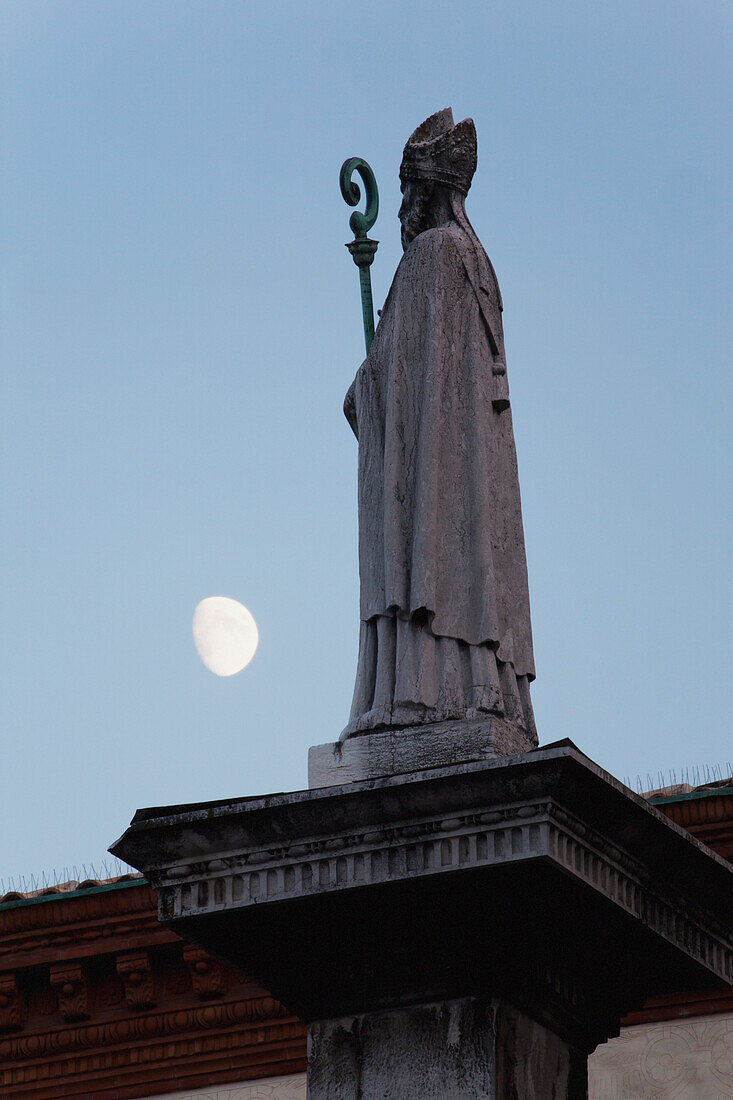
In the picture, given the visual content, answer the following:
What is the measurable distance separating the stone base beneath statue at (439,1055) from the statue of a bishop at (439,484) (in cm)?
102

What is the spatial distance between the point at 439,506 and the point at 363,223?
157 cm

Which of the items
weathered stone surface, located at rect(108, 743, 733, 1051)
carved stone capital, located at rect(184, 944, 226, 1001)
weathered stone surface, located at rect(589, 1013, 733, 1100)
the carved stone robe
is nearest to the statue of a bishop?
the carved stone robe

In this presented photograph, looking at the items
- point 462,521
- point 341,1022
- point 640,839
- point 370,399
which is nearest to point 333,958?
point 341,1022

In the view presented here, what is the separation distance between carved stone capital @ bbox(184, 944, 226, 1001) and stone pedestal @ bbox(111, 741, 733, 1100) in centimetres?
532

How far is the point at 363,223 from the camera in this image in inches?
354

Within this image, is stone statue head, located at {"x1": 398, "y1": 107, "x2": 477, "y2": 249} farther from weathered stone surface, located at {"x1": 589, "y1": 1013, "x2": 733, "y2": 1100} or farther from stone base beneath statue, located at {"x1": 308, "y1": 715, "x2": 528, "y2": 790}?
weathered stone surface, located at {"x1": 589, "y1": 1013, "x2": 733, "y2": 1100}

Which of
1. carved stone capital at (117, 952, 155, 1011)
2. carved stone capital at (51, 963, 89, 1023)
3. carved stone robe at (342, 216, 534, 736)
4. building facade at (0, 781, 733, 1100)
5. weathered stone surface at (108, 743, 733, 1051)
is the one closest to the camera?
weathered stone surface at (108, 743, 733, 1051)

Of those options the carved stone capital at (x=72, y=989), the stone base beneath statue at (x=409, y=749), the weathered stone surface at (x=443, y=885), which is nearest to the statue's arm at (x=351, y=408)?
the stone base beneath statue at (x=409, y=749)

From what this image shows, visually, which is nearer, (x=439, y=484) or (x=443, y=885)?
(x=443, y=885)

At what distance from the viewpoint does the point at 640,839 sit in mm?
7215

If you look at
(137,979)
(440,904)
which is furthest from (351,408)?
(137,979)

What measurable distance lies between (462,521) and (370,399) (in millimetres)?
705

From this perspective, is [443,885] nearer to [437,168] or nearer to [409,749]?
[409,749]

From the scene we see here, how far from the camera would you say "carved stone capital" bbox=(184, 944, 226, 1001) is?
12.8m
